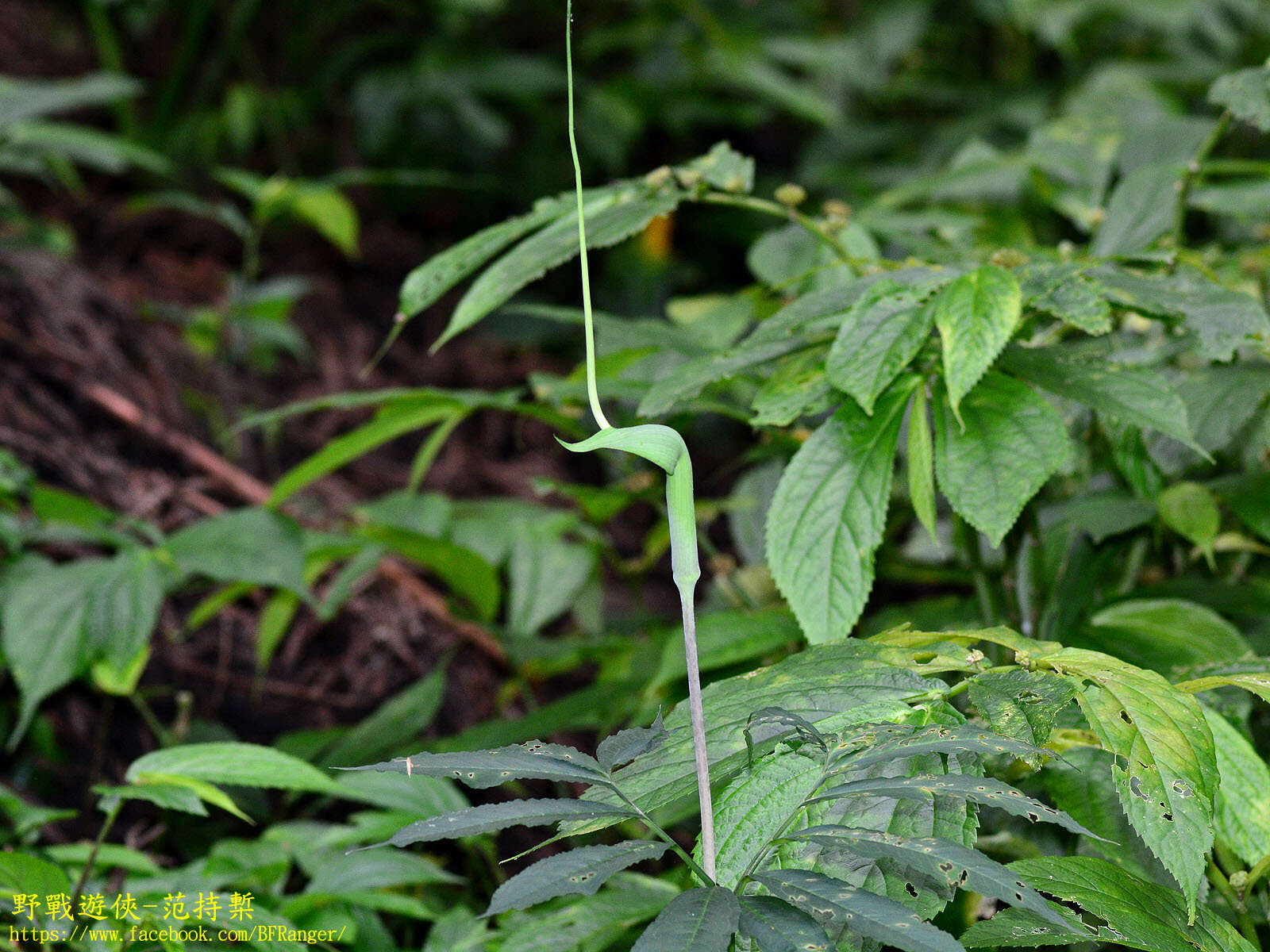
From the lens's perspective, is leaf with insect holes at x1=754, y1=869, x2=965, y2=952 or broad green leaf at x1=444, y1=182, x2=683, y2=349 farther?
broad green leaf at x1=444, y1=182, x2=683, y2=349

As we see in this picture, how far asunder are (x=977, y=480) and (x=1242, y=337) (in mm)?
242

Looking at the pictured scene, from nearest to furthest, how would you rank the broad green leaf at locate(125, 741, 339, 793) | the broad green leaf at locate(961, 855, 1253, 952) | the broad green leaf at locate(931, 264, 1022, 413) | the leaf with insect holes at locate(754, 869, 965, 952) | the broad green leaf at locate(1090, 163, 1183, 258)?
the leaf with insect holes at locate(754, 869, 965, 952)
the broad green leaf at locate(961, 855, 1253, 952)
the broad green leaf at locate(931, 264, 1022, 413)
the broad green leaf at locate(125, 741, 339, 793)
the broad green leaf at locate(1090, 163, 1183, 258)

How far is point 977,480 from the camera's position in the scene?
2.32 ft

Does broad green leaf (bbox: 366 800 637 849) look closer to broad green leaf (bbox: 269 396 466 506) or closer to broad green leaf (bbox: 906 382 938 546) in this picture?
broad green leaf (bbox: 906 382 938 546)

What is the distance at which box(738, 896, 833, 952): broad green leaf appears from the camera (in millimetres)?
442

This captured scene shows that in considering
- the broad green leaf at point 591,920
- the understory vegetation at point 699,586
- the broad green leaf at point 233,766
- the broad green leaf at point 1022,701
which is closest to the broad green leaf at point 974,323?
the understory vegetation at point 699,586

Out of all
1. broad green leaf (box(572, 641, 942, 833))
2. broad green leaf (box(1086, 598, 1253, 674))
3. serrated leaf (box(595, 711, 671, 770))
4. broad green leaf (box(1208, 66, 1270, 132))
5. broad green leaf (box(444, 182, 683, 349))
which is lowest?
broad green leaf (box(1086, 598, 1253, 674))

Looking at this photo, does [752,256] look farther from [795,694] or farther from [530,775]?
[530,775]

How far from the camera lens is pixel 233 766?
0.81m

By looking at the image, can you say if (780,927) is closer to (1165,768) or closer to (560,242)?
(1165,768)

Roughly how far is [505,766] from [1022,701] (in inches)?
11.9

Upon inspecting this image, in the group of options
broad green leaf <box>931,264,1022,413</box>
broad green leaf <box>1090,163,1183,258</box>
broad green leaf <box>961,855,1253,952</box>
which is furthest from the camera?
broad green leaf <box>1090,163,1183,258</box>

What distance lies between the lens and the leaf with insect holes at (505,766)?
491mm

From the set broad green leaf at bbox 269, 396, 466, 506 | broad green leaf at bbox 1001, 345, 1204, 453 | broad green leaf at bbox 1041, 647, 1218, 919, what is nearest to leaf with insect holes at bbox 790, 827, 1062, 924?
broad green leaf at bbox 1041, 647, 1218, 919
